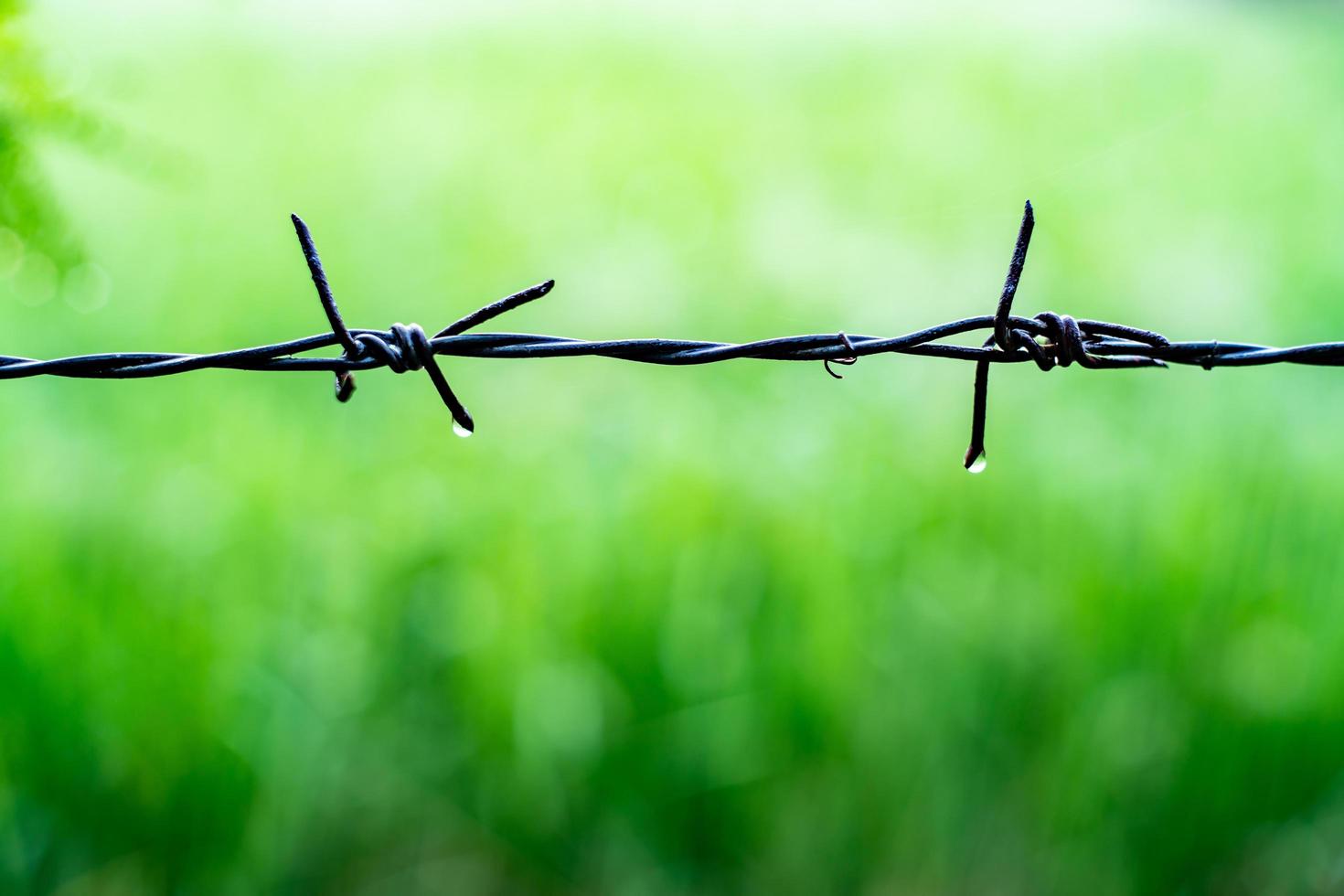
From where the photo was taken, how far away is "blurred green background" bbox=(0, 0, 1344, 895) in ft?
6.57

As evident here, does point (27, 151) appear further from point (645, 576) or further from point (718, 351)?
point (645, 576)

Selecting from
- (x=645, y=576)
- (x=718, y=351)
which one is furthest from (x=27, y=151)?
(x=645, y=576)

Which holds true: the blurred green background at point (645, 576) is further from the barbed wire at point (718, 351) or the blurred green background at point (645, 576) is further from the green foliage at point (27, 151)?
the barbed wire at point (718, 351)

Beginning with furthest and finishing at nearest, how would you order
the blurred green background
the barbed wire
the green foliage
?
1. the blurred green background
2. the green foliage
3. the barbed wire

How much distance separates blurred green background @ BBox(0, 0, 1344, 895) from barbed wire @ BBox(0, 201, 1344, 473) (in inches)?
23.4

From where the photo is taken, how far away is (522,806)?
209cm

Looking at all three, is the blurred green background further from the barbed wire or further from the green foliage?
the barbed wire

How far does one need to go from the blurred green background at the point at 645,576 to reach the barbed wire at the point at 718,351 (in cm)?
59

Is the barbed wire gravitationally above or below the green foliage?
below

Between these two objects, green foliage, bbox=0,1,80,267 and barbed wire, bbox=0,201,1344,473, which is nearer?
barbed wire, bbox=0,201,1344,473

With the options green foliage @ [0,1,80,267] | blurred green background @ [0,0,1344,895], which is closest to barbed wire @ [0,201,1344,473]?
green foliage @ [0,1,80,267]

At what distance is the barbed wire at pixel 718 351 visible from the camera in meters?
0.98

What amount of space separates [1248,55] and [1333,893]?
3115 mm

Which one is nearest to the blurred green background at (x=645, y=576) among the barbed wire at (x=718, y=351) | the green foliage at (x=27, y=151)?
the green foliage at (x=27, y=151)
